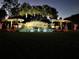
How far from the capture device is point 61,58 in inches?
274

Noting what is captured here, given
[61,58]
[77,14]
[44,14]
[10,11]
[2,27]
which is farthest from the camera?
[10,11]

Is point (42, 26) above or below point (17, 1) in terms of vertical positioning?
below

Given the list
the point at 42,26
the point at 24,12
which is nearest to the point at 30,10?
the point at 24,12

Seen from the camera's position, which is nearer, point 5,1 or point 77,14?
point 77,14

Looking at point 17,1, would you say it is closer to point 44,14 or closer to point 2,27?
point 44,14

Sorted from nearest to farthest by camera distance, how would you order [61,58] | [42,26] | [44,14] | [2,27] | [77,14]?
[61,58] < [2,27] < [42,26] < [77,14] < [44,14]

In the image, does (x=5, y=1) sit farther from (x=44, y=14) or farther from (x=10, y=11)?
(x=44, y=14)

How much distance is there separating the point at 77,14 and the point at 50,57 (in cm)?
4748

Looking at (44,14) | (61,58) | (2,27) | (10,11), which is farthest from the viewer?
(10,11)

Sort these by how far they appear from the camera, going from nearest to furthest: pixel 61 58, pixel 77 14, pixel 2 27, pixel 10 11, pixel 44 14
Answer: pixel 61 58 → pixel 2 27 → pixel 77 14 → pixel 44 14 → pixel 10 11

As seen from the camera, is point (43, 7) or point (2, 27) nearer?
point (2, 27)

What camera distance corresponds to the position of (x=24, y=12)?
201 ft

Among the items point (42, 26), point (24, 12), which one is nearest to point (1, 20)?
point (42, 26)

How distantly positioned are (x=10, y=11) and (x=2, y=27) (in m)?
36.5
